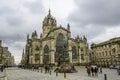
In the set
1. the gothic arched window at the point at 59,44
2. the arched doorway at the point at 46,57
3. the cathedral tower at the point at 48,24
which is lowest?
the arched doorway at the point at 46,57

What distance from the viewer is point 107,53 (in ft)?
251

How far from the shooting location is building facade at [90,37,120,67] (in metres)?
69.8

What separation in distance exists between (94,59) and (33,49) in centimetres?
3045

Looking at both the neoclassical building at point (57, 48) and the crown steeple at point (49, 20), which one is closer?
the neoclassical building at point (57, 48)

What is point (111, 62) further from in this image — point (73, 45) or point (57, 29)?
point (57, 29)

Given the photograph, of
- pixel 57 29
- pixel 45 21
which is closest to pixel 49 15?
pixel 45 21

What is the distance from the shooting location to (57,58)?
69250mm

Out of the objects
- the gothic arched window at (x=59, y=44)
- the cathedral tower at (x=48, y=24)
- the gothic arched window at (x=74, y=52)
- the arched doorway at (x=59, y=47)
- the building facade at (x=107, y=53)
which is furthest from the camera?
the cathedral tower at (x=48, y=24)

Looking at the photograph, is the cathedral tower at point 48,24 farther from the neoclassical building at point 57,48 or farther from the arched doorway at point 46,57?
the arched doorway at point 46,57

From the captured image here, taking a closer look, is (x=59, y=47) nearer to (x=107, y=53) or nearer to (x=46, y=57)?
(x=46, y=57)

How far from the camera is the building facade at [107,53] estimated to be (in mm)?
69812

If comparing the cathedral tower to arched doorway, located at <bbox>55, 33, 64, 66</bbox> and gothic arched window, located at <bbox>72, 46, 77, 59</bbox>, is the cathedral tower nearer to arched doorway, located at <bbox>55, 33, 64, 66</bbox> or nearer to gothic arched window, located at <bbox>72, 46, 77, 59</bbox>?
arched doorway, located at <bbox>55, 33, 64, 66</bbox>

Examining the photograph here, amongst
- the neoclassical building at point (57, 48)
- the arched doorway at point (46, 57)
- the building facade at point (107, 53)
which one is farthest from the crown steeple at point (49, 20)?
the building facade at point (107, 53)

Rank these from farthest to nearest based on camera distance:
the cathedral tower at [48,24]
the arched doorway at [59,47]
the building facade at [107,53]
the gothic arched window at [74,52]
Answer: the cathedral tower at [48,24] → the gothic arched window at [74,52] → the building facade at [107,53] → the arched doorway at [59,47]
